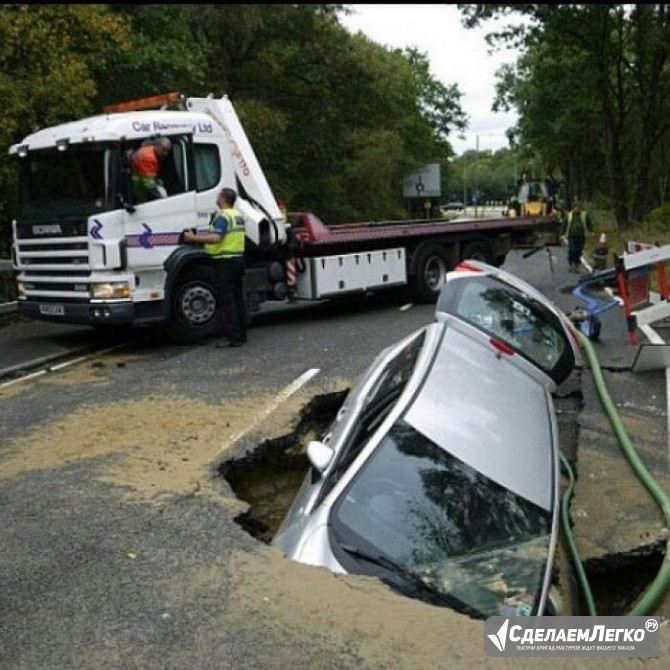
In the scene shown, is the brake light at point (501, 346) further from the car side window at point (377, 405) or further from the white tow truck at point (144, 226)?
the white tow truck at point (144, 226)

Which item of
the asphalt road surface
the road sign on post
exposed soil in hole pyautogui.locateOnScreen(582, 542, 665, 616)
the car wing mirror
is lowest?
exposed soil in hole pyautogui.locateOnScreen(582, 542, 665, 616)

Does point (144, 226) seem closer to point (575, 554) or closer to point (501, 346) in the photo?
point (501, 346)

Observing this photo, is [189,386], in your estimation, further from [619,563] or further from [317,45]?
[317,45]

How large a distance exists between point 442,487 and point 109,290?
6.95 meters

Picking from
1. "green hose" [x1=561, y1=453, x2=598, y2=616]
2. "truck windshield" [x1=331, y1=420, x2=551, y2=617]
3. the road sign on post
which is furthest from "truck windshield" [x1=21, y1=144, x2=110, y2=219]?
the road sign on post

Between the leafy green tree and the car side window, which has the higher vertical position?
the leafy green tree

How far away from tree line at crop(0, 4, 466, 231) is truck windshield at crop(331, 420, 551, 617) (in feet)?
11.4

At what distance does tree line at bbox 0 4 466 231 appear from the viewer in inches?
486

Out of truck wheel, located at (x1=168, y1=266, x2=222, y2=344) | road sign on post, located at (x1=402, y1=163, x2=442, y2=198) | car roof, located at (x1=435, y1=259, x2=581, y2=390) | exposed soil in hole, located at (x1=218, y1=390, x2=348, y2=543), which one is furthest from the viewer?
road sign on post, located at (x1=402, y1=163, x2=442, y2=198)

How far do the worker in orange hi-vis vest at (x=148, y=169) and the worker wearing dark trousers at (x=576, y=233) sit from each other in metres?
11.9

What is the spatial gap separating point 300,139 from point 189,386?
2340cm

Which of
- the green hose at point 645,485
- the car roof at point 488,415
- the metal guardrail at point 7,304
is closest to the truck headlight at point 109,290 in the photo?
the metal guardrail at point 7,304

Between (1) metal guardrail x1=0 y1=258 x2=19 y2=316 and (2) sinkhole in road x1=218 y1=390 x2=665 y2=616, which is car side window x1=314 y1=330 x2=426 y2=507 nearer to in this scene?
(2) sinkhole in road x1=218 y1=390 x2=665 y2=616

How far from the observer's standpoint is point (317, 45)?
2908 cm
